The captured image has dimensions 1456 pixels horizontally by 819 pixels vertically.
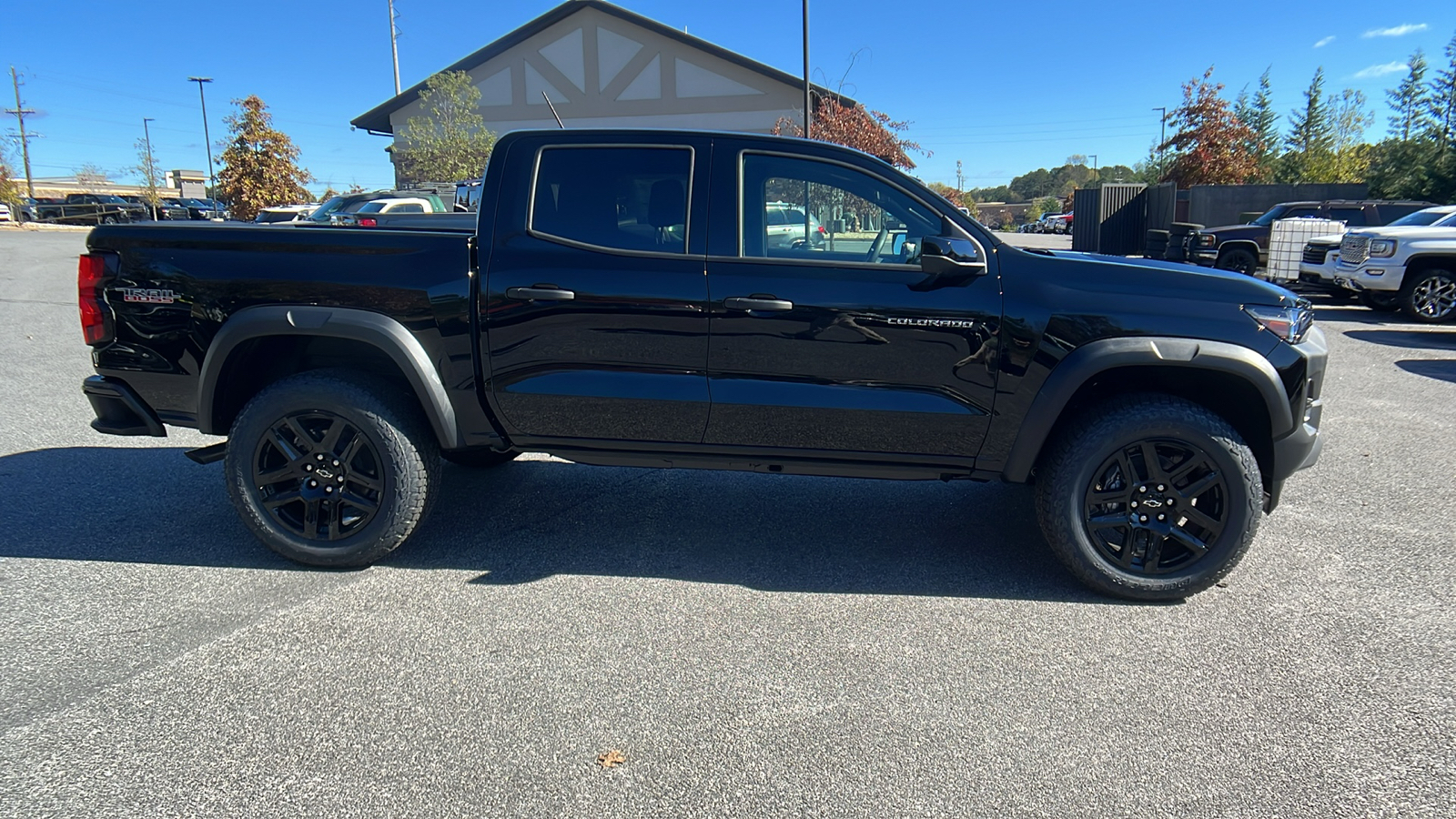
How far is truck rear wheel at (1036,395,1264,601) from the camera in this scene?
A: 11.8 ft

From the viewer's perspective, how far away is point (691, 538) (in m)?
4.39

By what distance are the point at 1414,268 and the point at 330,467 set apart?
1388 cm

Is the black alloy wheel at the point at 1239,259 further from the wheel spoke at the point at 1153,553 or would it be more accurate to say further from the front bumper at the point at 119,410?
the front bumper at the point at 119,410

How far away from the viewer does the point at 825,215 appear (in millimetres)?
3789

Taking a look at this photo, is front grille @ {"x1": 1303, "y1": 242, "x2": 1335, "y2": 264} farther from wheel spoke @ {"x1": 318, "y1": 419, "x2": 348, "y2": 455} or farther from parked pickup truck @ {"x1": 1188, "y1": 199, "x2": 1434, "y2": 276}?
wheel spoke @ {"x1": 318, "y1": 419, "x2": 348, "y2": 455}

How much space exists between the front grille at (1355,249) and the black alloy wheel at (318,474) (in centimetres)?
1372

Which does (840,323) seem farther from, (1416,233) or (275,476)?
(1416,233)

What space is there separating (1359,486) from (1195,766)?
3486mm

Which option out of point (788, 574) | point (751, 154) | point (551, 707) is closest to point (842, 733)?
point (551, 707)

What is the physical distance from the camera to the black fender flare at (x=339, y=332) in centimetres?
374

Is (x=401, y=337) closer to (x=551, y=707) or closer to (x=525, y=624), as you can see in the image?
(x=525, y=624)

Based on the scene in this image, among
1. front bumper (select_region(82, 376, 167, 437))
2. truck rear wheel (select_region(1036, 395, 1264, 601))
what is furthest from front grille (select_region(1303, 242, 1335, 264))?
front bumper (select_region(82, 376, 167, 437))

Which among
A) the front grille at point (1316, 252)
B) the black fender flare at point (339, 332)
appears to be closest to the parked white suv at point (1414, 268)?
the front grille at point (1316, 252)

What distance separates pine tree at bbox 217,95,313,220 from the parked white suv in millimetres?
33565
